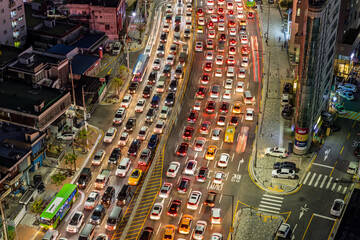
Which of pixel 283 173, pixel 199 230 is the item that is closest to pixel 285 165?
pixel 283 173

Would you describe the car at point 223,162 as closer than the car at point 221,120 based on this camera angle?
Yes

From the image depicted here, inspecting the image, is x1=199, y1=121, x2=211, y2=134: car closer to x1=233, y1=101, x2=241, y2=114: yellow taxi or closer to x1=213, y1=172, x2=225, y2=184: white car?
x1=233, y1=101, x2=241, y2=114: yellow taxi

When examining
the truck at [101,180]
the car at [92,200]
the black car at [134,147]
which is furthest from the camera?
the black car at [134,147]

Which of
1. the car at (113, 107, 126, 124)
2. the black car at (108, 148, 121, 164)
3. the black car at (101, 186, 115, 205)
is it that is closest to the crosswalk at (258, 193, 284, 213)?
the black car at (101, 186, 115, 205)

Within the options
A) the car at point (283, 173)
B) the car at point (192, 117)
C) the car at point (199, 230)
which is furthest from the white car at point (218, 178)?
the car at point (192, 117)

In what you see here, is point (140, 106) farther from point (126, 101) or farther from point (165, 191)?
point (165, 191)

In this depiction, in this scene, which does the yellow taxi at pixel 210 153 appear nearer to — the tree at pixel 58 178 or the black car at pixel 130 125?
the black car at pixel 130 125

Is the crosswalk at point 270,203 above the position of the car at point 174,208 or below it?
below
